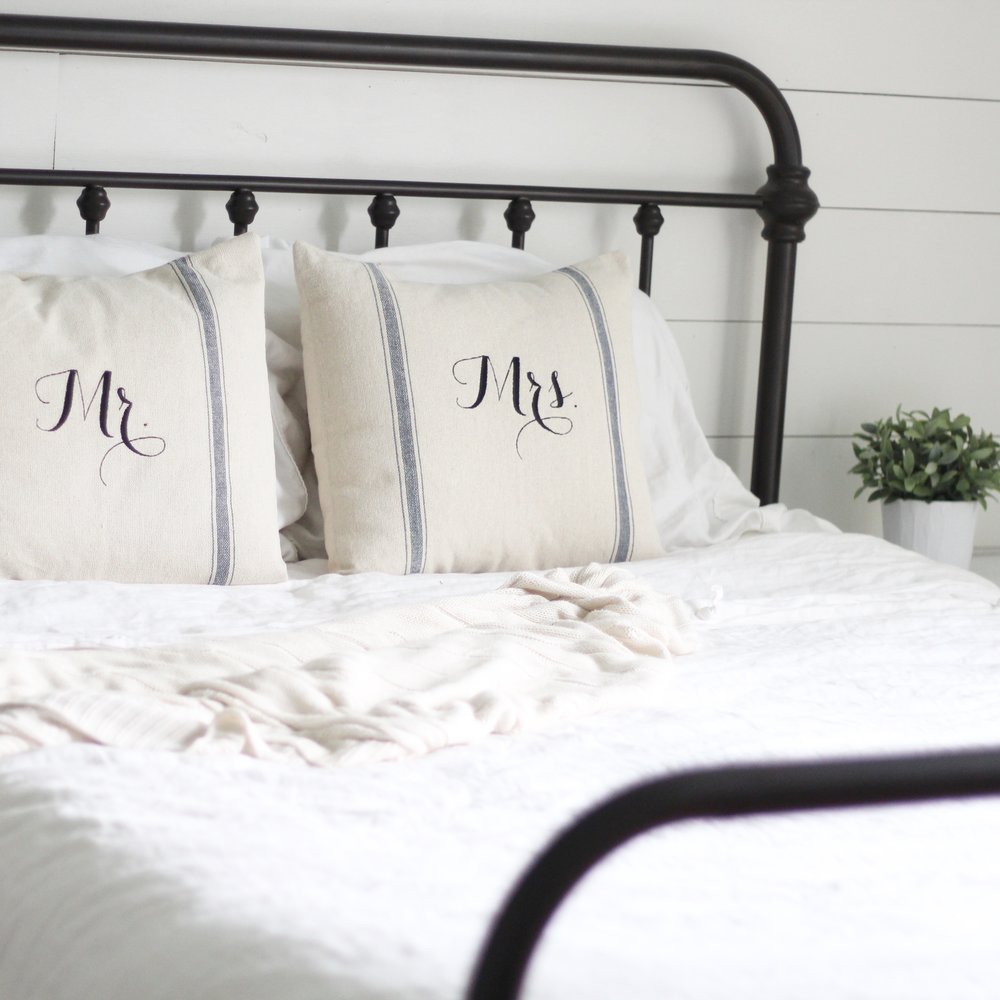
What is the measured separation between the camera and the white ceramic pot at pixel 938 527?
5.97 feet

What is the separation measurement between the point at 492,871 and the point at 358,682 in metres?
0.28

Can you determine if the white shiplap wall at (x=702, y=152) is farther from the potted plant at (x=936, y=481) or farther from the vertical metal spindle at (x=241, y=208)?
the potted plant at (x=936, y=481)

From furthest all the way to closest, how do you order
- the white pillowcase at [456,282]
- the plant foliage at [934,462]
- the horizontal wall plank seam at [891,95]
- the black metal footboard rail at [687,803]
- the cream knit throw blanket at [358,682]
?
the horizontal wall plank seam at [891,95], the plant foliage at [934,462], the white pillowcase at [456,282], the cream knit throw blanket at [358,682], the black metal footboard rail at [687,803]

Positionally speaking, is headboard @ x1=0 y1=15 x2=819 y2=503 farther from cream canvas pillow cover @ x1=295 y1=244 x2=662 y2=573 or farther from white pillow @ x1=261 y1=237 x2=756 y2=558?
cream canvas pillow cover @ x1=295 y1=244 x2=662 y2=573

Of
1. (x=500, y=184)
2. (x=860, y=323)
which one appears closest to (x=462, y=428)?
(x=500, y=184)

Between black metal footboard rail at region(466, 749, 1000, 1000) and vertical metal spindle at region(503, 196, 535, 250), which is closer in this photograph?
black metal footboard rail at region(466, 749, 1000, 1000)

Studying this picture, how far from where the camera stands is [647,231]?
185 centimetres

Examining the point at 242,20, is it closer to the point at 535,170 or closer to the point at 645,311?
the point at 535,170

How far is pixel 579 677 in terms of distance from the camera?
93 centimetres

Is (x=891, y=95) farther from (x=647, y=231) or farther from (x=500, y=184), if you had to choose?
(x=500, y=184)

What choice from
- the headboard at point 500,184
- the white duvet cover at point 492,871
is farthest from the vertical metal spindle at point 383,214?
the white duvet cover at point 492,871

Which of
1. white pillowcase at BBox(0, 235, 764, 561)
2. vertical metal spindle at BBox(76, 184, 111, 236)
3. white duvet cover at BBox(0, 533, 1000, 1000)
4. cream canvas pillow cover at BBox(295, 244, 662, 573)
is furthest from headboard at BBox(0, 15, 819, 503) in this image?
white duvet cover at BBox(0, 533, 1000, 1000)

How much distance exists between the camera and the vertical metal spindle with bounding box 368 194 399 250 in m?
1.73

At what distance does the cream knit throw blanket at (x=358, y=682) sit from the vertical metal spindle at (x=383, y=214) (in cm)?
78
